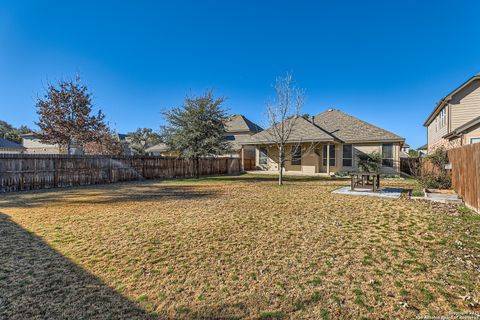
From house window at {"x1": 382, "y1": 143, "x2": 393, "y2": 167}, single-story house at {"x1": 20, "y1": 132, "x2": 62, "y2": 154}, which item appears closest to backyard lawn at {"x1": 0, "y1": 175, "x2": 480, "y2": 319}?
house window at {"x1": 382, "y1": 143, "x2": 393, "y2": 167}

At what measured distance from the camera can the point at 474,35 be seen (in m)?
15.0

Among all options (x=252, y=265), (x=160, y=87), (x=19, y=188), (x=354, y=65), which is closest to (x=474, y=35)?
(x=354, y=65)

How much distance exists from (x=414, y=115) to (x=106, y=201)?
2806 centimetres

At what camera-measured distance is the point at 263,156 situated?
2288 cm

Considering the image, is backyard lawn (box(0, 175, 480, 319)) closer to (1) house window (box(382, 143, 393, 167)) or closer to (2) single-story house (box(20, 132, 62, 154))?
(1) house window (box(382, 143, 393, 167))

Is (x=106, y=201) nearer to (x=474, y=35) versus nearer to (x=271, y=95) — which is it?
(x=271, y=95)

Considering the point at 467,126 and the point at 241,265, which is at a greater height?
the point at 467,126

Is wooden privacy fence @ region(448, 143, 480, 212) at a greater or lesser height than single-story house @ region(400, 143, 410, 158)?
lesser

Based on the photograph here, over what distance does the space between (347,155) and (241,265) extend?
60.8 ft

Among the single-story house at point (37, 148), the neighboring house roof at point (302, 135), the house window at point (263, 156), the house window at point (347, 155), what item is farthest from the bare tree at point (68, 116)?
the house window at point (347, 155)

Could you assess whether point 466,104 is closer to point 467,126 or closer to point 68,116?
point 467,126

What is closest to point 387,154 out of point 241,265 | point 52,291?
point 241,265

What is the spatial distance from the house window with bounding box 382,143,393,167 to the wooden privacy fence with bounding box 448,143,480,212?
1019 centimetres

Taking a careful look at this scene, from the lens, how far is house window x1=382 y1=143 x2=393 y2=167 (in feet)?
59.7
